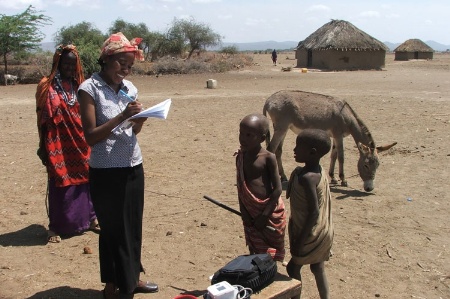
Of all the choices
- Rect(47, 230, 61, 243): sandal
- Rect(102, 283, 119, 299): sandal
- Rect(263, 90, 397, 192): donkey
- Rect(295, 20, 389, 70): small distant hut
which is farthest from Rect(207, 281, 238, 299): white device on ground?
Rect(295, 20, 389, 70): small distant hut

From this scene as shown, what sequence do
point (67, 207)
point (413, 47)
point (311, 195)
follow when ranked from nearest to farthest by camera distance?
1. point (311, 195)
2. point (67, 207)
3. point (413, 47)

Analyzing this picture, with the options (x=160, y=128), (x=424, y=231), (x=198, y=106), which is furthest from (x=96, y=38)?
(x=424, y=231)

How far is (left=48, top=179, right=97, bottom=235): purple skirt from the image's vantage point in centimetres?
475

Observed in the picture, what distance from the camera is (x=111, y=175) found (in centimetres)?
327

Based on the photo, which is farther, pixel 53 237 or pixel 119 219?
pixel 53 237

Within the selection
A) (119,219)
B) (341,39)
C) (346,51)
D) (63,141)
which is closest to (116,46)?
(119,219)

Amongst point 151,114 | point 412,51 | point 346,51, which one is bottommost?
point 151,114

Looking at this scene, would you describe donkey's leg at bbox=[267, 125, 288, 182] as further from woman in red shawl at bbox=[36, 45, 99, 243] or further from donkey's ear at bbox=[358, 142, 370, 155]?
woman in red shawl at bbox=[36, 45, 99, 243]

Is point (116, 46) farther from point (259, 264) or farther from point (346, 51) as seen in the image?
point (346, 51)

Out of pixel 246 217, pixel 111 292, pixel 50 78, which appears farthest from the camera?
pixel 50 78

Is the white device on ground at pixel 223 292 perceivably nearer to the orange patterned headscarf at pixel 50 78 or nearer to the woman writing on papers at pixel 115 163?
the woman writing on papers at pixel 115 163

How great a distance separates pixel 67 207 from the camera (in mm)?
4797

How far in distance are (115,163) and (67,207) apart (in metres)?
1.81

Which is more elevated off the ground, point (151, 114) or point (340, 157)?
point (151, 114)
